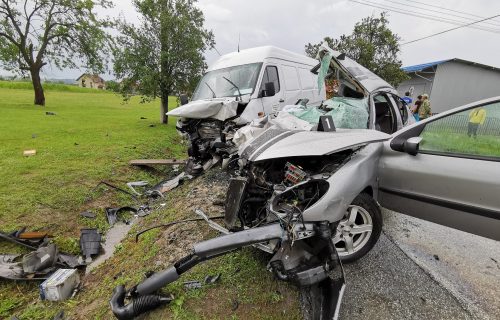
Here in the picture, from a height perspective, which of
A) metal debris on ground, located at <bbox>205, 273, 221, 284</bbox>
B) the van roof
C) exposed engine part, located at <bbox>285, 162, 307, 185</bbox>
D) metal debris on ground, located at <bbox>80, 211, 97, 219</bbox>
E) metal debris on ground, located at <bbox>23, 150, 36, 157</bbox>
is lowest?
metal debris on ground, located at <bbox>80, 211, 97, 219</bbox>

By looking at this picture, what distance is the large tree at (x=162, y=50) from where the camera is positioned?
12.7m

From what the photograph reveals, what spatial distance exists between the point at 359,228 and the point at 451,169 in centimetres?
93

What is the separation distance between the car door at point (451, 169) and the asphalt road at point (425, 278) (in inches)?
19.2

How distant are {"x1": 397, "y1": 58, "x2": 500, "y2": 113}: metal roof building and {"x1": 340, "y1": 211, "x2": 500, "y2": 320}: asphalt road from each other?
1975 centimetres

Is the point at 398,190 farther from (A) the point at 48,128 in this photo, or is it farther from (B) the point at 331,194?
(A) the point at 48,128

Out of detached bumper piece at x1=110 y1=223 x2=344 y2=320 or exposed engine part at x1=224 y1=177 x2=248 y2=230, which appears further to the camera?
exposed engine part at x1=224 y1=177 x2=248 y2=230

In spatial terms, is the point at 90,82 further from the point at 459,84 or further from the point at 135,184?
the point at 135,184

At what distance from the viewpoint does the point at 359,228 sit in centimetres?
271

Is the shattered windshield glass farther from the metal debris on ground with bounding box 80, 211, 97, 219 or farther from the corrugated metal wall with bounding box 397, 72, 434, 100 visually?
the corrugated metal wall with bounding box 397, 72, 434, 100

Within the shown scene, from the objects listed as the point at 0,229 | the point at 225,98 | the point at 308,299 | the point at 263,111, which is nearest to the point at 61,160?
the point at 0,229

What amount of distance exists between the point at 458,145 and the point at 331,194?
128cm

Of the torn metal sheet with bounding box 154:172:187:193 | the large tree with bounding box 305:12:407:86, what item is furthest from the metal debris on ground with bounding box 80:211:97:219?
the large tree with bounding box 305:12:407:86

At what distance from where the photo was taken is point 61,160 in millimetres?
7016

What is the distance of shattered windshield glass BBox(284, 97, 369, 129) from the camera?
4.04m
